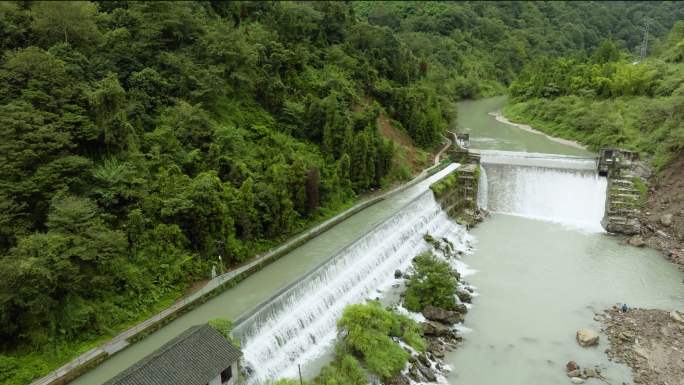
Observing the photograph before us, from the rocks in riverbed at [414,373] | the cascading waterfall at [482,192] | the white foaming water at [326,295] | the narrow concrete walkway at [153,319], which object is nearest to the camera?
the narrow concrete walkway at [153,319]

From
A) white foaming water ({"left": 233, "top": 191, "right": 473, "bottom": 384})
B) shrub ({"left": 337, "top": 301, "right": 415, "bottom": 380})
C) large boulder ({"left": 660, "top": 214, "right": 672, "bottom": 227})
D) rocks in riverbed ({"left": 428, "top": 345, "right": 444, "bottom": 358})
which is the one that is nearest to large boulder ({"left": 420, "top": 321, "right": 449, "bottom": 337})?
rocks in riverbed ({"left": 428, "top": 345, "right": 444, "bottom": 358})

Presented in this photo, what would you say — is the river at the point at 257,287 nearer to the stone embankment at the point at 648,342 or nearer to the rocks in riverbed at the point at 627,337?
the stone embankment at the point at 648,342

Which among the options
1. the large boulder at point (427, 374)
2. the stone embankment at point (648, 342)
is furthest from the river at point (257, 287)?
the stone embankment at point (648, 342)

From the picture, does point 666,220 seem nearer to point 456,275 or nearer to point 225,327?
point 456,275

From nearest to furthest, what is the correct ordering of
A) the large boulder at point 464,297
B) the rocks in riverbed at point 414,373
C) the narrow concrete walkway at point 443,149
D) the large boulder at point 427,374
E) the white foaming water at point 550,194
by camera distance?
the rocks in riverbed at point 414,373, the large boulder at point 427,374, the large boulder at point 464,297, the white foaming water at point 550,194, the narrow concrete walkway at point 443,149

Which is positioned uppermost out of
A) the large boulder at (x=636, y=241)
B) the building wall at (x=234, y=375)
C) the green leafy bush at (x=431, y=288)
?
the building wall at (x=234, y=375)

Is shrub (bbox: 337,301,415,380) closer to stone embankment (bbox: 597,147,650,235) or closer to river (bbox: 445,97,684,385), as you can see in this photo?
river (bbox: 445,97,684,385)
